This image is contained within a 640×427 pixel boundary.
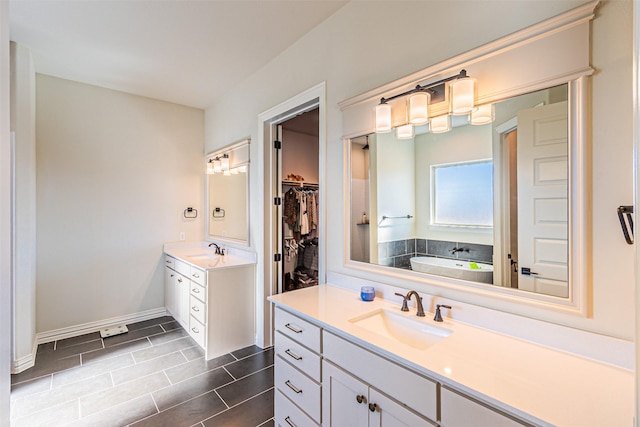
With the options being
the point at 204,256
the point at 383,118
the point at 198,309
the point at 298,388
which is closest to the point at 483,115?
the point at 383,118

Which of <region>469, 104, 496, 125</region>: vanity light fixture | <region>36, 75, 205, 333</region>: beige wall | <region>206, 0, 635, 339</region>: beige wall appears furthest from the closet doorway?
<region>469, 104, 496, 125</region>: vanity light fixture

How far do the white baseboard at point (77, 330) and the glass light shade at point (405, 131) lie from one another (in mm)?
3730

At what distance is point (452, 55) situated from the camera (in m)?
1.48

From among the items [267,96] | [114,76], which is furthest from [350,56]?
[114,76]

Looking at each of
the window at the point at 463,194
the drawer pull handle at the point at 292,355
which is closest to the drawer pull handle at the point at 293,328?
the drawer pull handle at the point at 292,355

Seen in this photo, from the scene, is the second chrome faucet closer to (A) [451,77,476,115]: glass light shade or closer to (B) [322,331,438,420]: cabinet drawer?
(B) [322,331,438,420]: cabinet drawer

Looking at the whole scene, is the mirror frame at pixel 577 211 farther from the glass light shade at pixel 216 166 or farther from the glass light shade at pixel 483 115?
the glass light shade at pixel 216 166

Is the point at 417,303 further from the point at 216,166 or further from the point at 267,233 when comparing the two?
the point at 216,166

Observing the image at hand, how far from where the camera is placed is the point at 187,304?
3.14m

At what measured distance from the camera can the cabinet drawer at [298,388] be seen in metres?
1.48

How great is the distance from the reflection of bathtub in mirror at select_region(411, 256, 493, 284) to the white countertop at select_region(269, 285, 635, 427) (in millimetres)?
240

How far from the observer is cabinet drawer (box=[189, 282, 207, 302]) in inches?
108

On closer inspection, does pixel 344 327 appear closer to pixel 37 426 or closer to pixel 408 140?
pixel 408 140

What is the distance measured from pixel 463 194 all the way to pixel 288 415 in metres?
1.63
